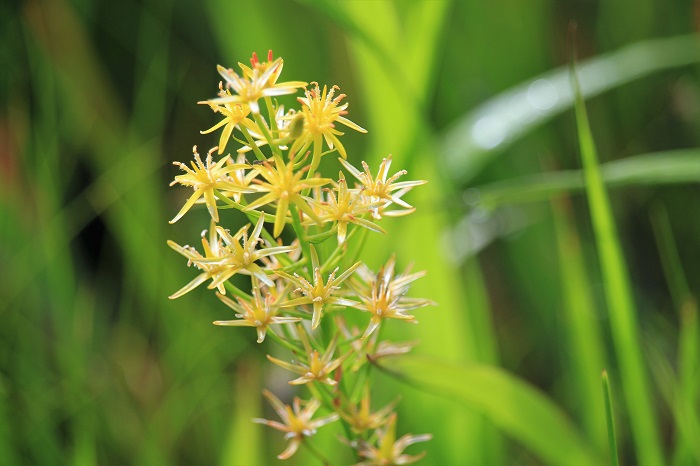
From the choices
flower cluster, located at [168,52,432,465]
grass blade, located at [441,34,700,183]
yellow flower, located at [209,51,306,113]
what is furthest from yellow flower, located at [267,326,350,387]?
grass blade, located at [441,34,700,183]

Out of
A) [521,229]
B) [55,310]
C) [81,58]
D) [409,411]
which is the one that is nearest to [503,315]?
[521,229]

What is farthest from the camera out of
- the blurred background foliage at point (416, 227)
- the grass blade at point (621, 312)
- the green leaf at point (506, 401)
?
the blurred background foliage at point (416, 227)

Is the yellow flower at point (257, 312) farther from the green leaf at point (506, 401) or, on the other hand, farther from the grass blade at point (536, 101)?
the grass blade at point (536, 101)

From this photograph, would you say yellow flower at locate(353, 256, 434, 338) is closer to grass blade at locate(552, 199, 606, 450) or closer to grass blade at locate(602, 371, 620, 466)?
grass blade at locate(602, 371, 620, 466)

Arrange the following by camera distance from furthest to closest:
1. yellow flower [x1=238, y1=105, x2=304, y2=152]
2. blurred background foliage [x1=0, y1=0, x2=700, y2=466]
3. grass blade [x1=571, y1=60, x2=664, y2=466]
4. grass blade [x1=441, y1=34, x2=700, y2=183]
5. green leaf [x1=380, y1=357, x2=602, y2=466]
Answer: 1. grass blade [x1=441, y1=34, x2=700, y2=183]
2. blurred background foliage [x1=0, y1=0, x2=700, y2=466]
3. grass blade [x1=571, y1=60, x2=664, y2=466]
4. green leaf [x1=380, y1=357, x2=602, y2=466]
5. yellow flower [x1=238, y1=105, x2=304, y2=152]

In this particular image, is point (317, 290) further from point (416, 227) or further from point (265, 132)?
point (416, 227)

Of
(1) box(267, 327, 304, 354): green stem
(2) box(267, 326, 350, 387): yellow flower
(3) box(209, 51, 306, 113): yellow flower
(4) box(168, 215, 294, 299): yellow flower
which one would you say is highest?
(3) box(209, 51, 306, 113): yellow flower

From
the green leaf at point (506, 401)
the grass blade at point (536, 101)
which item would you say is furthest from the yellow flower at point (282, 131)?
the grass blade at point (536, 101)

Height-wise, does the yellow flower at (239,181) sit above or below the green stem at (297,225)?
above
